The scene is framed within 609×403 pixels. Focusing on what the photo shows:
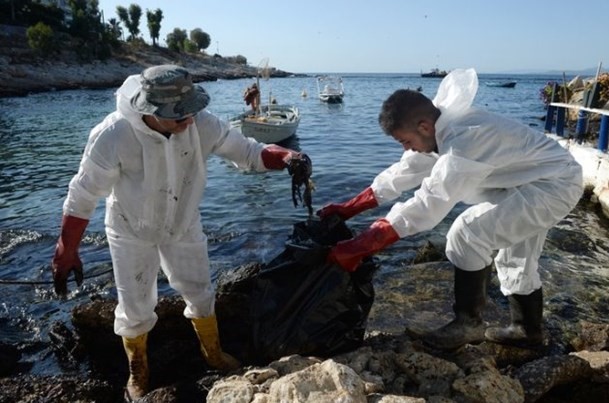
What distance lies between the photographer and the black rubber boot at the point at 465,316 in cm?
314

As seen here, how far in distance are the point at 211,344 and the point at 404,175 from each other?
1.79m

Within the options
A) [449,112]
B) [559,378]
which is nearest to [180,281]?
[449,112]

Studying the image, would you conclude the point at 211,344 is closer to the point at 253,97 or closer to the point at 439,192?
the point at 439,192

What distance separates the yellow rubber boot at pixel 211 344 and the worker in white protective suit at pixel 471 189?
3.62 feet

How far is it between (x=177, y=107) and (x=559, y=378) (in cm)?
265

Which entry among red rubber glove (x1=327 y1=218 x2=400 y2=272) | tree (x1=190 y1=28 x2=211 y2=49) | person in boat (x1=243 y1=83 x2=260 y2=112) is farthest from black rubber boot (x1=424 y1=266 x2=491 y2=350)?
tree (x1=190 y1=28 x2=211 y2=49)

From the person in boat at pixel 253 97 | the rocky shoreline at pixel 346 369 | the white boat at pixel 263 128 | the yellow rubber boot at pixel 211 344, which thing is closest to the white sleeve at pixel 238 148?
the yellow rubber boot at pixel 211 344

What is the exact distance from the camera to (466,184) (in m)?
2.83

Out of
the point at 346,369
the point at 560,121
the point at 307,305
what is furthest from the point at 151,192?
the point at 560,121

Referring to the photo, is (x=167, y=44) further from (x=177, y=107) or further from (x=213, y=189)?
(x=177, y=107)

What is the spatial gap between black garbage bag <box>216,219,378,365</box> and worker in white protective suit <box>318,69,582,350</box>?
145mm

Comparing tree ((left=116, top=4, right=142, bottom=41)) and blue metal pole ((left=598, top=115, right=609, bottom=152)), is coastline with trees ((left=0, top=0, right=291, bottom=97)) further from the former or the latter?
blue metal pole ((left=598, top=115, right=609, bottom=152))

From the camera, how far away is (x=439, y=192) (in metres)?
2.84

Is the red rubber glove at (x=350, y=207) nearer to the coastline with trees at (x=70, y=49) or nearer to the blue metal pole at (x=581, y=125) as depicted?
the blue metal pole at (x=581, y=125)
